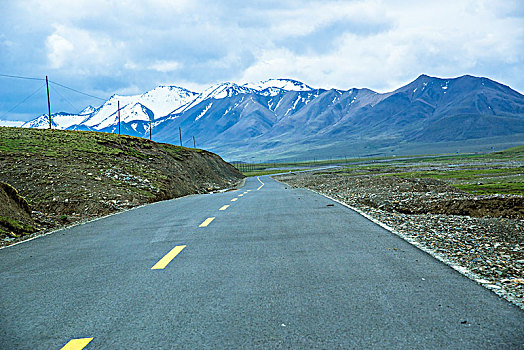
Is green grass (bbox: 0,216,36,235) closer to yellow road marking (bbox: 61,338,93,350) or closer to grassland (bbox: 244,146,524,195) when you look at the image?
yellow road marking (bbox: 61,338,93,350)

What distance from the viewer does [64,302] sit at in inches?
210

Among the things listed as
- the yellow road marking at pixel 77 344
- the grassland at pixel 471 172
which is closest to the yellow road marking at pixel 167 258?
the yellow road marking at pixel 77 344

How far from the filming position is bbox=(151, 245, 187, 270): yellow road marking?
6.92 meters

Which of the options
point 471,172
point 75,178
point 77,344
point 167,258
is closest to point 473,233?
point 167,258

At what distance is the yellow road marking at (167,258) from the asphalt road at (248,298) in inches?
0.8

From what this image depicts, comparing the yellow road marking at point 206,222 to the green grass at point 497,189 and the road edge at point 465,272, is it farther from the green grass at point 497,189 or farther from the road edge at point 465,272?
the green grass at point 497,189

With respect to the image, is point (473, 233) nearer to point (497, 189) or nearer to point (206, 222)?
point (206, 222)

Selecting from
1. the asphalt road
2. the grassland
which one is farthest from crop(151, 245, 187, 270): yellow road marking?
the grassland

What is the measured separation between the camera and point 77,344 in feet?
13.3

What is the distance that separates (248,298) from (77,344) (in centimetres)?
194

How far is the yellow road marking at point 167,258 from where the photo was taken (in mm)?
6920

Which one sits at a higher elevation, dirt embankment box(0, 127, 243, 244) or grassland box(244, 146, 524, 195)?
dirt embankment box(0, 127, 243, 244)

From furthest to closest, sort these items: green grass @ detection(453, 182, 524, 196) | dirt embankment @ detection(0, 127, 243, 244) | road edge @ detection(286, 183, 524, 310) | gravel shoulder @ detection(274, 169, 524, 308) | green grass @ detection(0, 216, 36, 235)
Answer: green grass @ detection(453, 182, 524, 196), dirt embankment @ detection(0, 127, 243, 244), green grass @ detection(0, 216, 36, 235), gravel shoulder @ detection(274, 169, 524, 308), road edge @ detection(286, 183, 524, 310)

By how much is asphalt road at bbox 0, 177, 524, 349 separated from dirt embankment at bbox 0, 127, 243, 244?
20.0 ft
